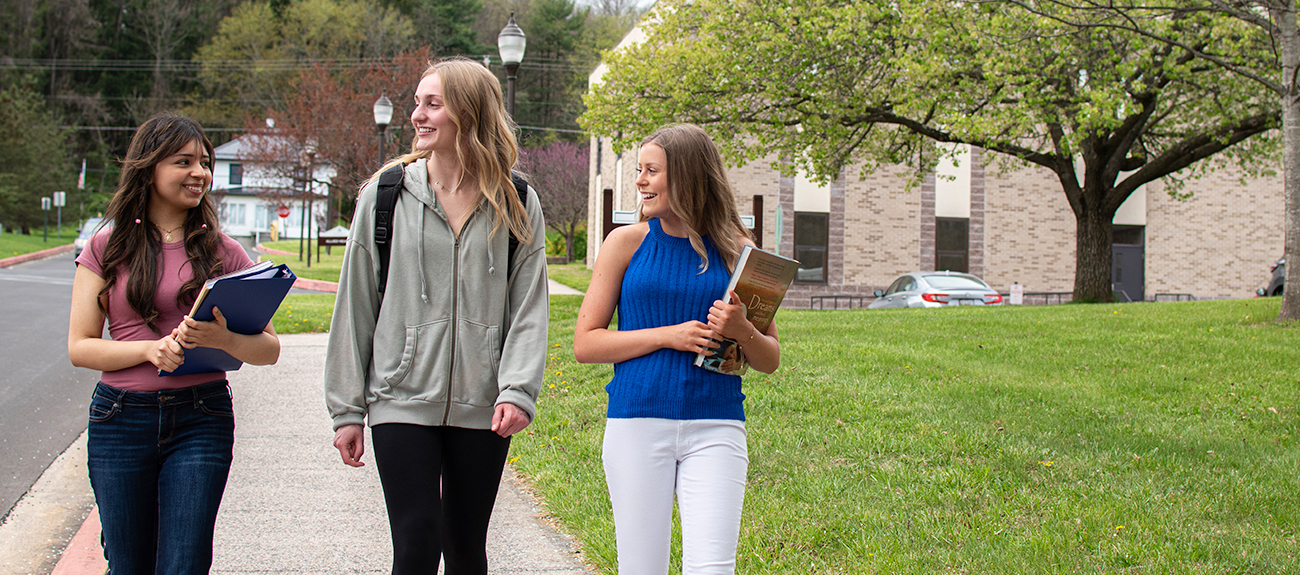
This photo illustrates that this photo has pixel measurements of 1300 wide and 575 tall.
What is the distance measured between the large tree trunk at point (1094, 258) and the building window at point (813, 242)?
9355mm

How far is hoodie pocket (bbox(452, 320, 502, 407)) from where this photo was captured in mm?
2713

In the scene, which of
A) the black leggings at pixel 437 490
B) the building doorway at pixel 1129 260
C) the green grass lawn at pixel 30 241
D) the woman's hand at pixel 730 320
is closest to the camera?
the black leggings at pixel 437 490

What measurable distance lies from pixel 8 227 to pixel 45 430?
51.8 meters

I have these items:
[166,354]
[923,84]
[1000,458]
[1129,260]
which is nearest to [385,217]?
[166,354]

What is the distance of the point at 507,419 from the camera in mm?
2674

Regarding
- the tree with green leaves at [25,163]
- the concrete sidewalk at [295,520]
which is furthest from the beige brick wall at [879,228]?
the tree with green leaves at [25,163]

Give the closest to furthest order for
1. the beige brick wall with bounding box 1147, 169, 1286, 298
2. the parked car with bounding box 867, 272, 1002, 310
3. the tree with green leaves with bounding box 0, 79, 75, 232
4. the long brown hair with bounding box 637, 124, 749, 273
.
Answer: the long brown hair with bounding box 637, 124, 749, 273 → the parked car with bounding box 867, 272, 1002, 310 → the beige brick wall with bounding box 1147, 169, 1286, 298 → the tree with green leaves with bounding box 0, 79, 75, 232

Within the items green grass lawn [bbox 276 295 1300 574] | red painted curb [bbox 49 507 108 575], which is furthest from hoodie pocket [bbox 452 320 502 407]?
red painted curb [bbox 49 507 108 575]

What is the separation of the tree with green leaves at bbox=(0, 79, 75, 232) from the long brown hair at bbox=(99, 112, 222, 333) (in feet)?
163

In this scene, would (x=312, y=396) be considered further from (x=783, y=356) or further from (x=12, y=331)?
(x=12, y=331)

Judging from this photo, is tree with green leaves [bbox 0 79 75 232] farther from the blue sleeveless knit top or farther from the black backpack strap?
the blue sleeveless knit top

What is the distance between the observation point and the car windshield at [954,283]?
65.8ft

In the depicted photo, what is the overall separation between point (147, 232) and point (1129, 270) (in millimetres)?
32022

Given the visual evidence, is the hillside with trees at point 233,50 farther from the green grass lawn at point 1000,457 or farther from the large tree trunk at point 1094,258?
the green grass lawn at point 1000,457
